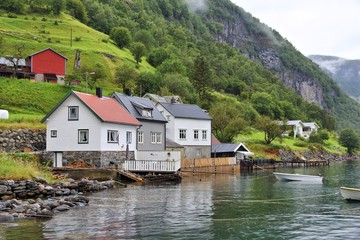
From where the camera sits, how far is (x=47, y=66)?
108 metres

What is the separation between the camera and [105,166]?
178ft

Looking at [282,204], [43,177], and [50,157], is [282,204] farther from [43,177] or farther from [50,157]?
[50,157]

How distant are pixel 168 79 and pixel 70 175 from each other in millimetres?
84101

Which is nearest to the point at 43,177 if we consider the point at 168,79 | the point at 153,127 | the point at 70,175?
the point at 70,175

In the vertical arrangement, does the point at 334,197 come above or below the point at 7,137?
below

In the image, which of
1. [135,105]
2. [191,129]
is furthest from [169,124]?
[135,105]

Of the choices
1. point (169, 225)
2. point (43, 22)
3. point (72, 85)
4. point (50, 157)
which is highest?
point (43, 22)

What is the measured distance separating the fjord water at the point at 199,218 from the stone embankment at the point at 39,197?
3.74ft

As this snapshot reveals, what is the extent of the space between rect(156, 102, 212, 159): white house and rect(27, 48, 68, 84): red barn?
1516 inches

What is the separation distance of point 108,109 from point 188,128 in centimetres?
2266

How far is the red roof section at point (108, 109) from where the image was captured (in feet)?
180

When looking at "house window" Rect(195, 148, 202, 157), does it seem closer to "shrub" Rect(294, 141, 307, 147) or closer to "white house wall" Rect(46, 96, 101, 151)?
"white house wall" Rect(46, 96, 101, 151)

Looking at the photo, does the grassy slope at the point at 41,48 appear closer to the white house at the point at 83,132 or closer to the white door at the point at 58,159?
the white house at the point at 83,132

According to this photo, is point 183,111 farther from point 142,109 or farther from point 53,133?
point 53,133
